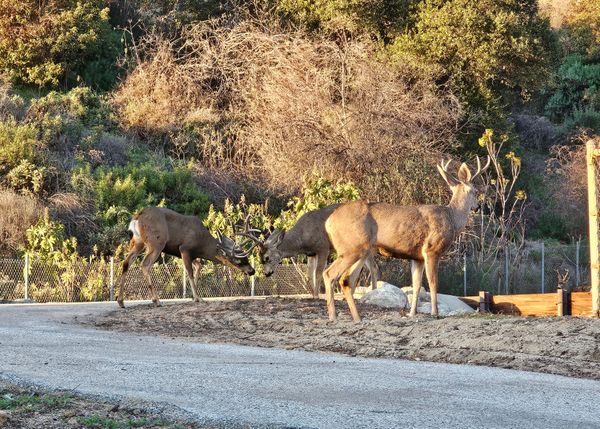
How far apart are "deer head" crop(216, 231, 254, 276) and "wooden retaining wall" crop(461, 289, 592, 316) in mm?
4749

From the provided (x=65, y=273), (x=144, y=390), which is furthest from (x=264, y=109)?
(x=144, y=390)

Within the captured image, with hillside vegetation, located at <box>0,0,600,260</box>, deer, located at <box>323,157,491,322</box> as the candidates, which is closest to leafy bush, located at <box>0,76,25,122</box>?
hillside vegetation, located at <box>0,0,600,260</box>

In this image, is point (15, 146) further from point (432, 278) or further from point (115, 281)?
point (432, 278)

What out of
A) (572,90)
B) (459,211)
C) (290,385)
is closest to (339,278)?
(459,211)

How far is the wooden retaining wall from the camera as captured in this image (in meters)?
21.3

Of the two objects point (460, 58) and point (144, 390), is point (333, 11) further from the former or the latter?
point (144, 390)

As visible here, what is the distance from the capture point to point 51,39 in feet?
137

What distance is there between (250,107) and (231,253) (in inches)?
617

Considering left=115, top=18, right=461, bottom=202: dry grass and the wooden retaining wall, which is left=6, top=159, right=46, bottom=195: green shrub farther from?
the wooden retaining wall

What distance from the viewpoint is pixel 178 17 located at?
43875 millimetres

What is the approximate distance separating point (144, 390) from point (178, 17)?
1348 inches

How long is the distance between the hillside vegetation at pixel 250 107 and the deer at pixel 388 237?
28.1ft

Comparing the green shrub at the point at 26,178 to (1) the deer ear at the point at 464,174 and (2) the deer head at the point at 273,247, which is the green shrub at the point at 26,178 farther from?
(1) the deer ear at the point at 464,174

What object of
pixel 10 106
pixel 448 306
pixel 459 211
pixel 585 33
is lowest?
pixel 448 306
